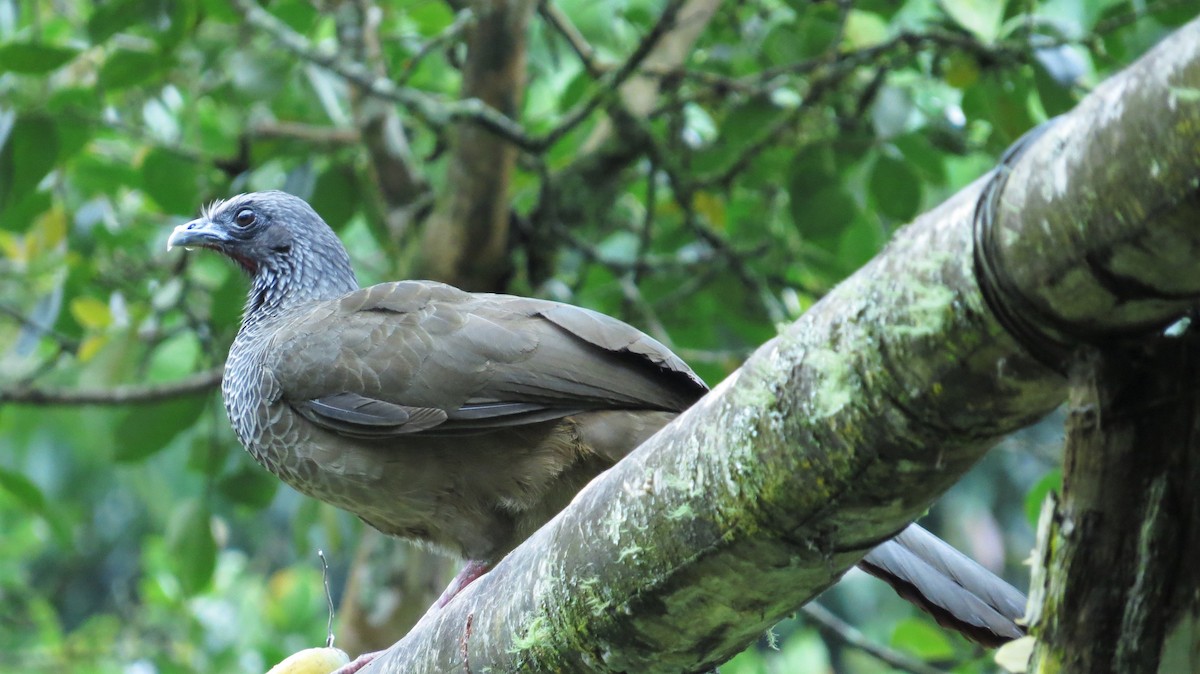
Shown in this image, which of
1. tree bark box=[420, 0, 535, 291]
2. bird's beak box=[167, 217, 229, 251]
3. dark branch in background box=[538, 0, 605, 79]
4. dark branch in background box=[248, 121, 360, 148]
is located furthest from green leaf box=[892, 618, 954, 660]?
dark branch in background box=[248, 121, 360, 148]

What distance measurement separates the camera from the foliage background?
461 cm

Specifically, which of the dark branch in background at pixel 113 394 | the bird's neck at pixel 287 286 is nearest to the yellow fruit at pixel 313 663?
the bird's neck at pixel 287 286

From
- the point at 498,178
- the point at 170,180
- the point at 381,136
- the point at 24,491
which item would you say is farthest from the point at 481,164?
the point at 24,491

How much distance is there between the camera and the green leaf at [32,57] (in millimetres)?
4340

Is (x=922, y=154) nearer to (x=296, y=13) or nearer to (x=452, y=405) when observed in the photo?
(x=452, y=405)

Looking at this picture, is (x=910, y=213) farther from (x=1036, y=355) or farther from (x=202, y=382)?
(x=1036, y=355)

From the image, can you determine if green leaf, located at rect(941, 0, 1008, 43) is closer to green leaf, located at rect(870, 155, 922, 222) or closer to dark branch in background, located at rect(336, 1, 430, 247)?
green leaf, located at rect(870, 155, 922, 222)

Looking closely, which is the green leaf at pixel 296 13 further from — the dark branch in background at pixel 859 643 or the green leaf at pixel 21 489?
the dark branch in background at pixel 859 643

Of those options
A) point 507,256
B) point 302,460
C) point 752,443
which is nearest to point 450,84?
point 507,256

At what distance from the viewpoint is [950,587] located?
2.49 metres

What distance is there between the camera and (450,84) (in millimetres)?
6871

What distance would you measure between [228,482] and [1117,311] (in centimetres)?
484

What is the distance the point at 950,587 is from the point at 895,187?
2562mm

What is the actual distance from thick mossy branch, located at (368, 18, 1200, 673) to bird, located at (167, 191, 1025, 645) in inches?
36.2
